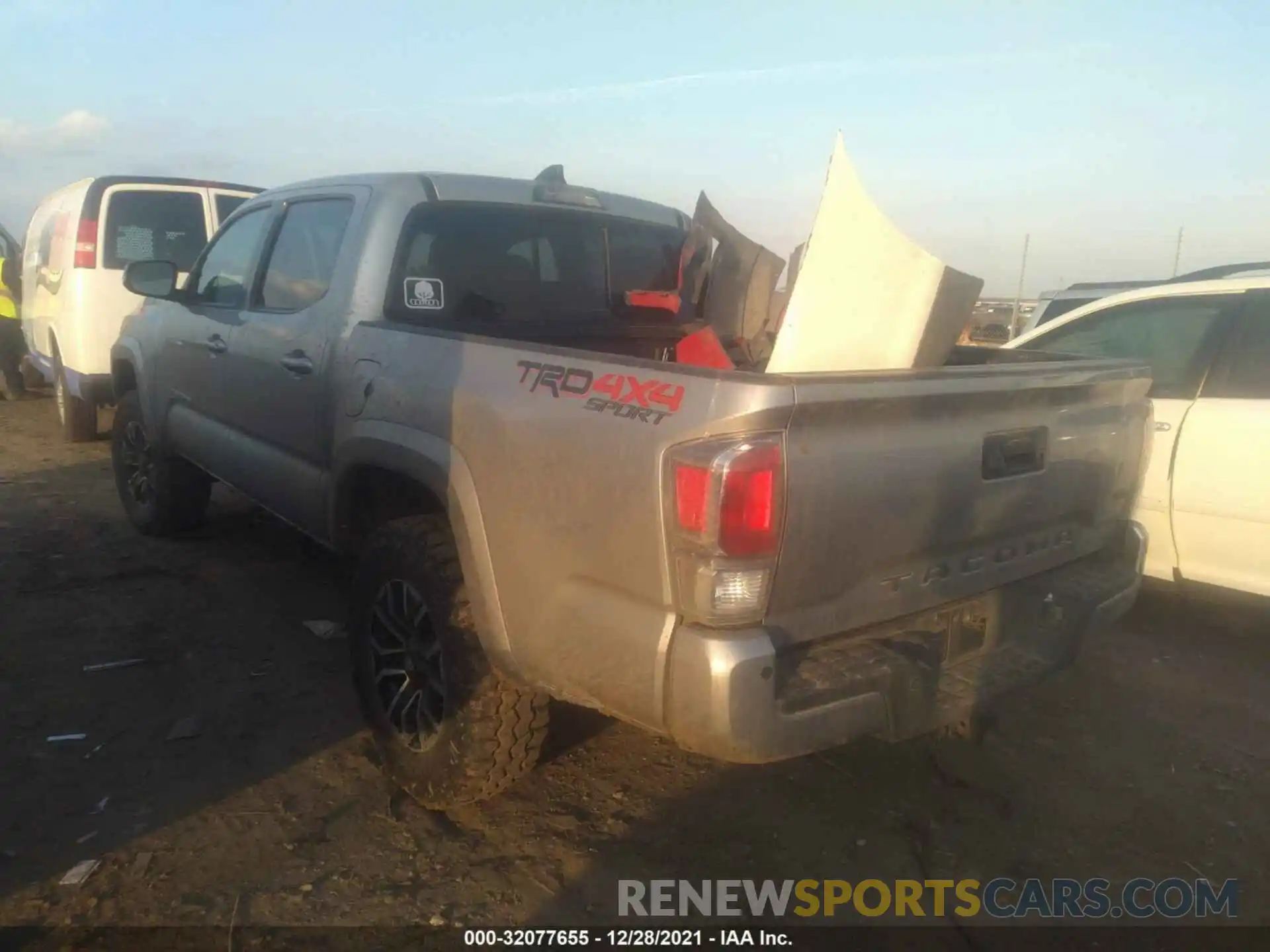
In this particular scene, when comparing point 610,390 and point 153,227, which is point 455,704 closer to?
point 610,390

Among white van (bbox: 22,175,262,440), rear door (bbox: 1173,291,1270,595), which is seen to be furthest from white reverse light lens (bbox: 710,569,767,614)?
white van (bbox: 22,175,262,440)

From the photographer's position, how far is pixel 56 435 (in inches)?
356

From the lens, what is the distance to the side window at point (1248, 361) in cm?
431

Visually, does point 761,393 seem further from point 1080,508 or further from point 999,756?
point 999,756

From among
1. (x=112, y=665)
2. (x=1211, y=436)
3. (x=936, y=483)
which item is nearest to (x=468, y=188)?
(x=936, y=483)

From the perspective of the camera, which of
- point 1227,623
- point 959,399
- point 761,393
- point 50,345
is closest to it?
point 761,393

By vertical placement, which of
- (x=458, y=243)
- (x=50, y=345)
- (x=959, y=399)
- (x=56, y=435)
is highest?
(x=458, y=243)

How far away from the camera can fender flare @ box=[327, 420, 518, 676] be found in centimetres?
266

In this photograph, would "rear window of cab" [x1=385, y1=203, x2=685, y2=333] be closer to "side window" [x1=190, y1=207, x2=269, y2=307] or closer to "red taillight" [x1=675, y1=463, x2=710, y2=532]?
"side window" [x1=190, y1=207, x2=269, y2=307]

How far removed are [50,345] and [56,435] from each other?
0.94 meters

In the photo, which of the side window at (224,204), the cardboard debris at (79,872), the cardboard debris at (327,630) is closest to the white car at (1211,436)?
the cardboard debris at (327,630)

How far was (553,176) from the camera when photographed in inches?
157

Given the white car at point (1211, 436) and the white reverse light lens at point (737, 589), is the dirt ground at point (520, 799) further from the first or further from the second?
the white reverse light lens at point (737, 589)

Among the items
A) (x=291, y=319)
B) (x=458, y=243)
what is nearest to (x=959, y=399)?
(x=458, y=243)
